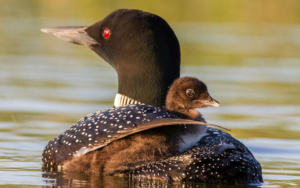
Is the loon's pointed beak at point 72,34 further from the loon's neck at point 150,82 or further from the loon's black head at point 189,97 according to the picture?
the loon's black head at point 189,97

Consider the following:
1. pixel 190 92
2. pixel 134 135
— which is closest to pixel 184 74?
pixel 190 92

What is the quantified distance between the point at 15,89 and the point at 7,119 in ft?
7.35

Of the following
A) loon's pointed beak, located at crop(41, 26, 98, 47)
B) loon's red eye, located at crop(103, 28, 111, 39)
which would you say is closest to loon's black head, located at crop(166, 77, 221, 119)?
loon's red eye, located at crop(103, 28, 111, 39)

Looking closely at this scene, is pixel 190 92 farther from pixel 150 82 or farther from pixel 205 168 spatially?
pixel 150 82

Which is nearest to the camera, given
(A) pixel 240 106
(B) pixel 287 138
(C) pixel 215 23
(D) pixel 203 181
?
(D) pixel 203 181

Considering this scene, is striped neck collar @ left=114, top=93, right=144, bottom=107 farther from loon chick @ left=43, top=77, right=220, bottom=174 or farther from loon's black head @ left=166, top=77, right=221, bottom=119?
loon's black head @ left=166, top=77, right=221, bottom=119

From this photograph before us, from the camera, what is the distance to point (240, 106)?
9.99 m

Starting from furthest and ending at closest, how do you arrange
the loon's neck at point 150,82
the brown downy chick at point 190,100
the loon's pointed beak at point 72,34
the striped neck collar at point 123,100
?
the loon's pointed beak at point 72,34
the striped neck collar at point 123,100
the loon's neck at point 150,82
the brown downy chick at point 190,100

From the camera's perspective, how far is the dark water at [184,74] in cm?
675

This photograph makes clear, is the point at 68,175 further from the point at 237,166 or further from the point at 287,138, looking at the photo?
the point at 287,138

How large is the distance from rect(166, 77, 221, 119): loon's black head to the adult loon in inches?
10.6

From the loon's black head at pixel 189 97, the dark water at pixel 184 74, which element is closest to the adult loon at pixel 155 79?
the dark water at pixel 184 74

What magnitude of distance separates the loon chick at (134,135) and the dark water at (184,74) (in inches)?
5.8

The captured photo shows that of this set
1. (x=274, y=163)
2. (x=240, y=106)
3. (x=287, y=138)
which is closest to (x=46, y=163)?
(x=274, y=163)
